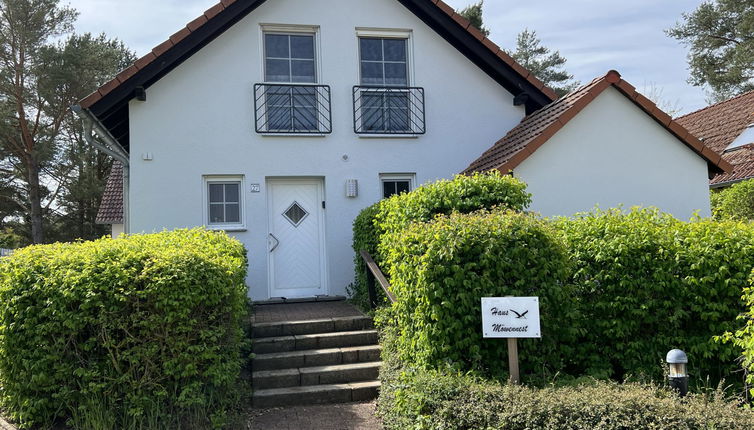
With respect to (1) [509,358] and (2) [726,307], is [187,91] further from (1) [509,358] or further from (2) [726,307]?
(2) [726,307]

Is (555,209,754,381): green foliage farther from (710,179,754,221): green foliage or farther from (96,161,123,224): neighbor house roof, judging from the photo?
(96,161,123,224): neighbor house roof

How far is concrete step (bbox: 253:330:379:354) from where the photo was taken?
721cm

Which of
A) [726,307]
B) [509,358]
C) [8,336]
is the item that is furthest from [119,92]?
[726,307]

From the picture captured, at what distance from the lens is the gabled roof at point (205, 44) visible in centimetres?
940

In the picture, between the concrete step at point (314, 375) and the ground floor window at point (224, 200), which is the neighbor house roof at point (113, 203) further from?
the concrete step at point (314, 375)

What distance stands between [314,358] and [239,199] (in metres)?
4.21

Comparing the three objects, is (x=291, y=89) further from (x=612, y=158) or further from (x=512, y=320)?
(x=512, y=320)

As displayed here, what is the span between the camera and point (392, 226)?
279 inches

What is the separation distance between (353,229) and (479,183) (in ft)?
12.0

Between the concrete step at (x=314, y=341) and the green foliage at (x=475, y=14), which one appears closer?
the concrete step at (x=314, y=341)

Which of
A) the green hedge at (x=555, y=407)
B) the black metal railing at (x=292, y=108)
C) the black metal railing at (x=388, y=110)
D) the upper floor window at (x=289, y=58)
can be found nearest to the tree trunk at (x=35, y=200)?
the upper floor window at (x=289, y=58)

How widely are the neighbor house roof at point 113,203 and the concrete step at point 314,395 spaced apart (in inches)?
549

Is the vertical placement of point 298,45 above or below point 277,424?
above

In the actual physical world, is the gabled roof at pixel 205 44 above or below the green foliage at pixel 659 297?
above
